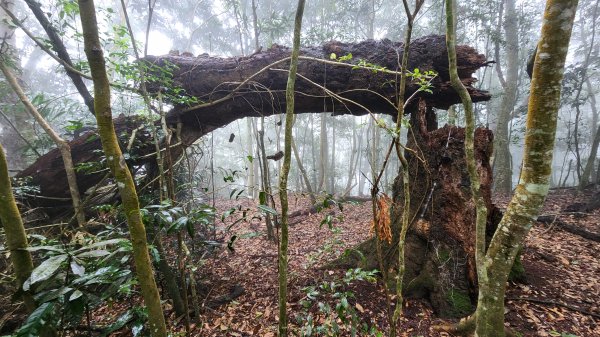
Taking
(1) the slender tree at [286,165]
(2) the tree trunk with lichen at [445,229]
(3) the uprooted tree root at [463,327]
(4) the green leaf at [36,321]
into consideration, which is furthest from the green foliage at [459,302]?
(4) the green leaf at [36,321]

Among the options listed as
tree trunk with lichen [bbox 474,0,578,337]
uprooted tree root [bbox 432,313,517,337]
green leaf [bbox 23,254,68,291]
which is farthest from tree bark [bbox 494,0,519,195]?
green leaf [bbox 23,254,68,291]

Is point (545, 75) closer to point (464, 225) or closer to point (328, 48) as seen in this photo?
point (464, 225)

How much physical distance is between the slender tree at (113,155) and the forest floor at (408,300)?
0.72 metres

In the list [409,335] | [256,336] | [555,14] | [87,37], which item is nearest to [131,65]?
[87,37]

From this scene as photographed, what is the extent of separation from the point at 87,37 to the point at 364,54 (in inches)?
146

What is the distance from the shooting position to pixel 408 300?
3.23m

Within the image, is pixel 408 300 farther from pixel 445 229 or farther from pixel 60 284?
pixel 60 284

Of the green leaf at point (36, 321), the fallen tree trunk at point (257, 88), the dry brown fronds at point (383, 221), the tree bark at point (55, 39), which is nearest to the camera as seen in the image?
the green leaf at point (36, 321)

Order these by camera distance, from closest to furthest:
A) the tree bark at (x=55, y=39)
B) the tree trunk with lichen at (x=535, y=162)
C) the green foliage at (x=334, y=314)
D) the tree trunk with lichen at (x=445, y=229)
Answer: the tree trunk with lichen at (x=535, y=162), the green foliage at (x=334, y=314), the tree trunk with lichen at (x=445, y=229), the tree bark at (x=55, y=39)

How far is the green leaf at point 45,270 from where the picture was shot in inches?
47.3

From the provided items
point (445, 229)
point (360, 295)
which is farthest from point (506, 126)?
point (360, 295)

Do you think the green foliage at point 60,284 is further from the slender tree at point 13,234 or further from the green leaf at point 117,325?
the green leaf at point 117,325

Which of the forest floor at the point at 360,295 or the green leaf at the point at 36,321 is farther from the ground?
the green leaf at the point at 36,321

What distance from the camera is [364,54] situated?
4.10 metres
